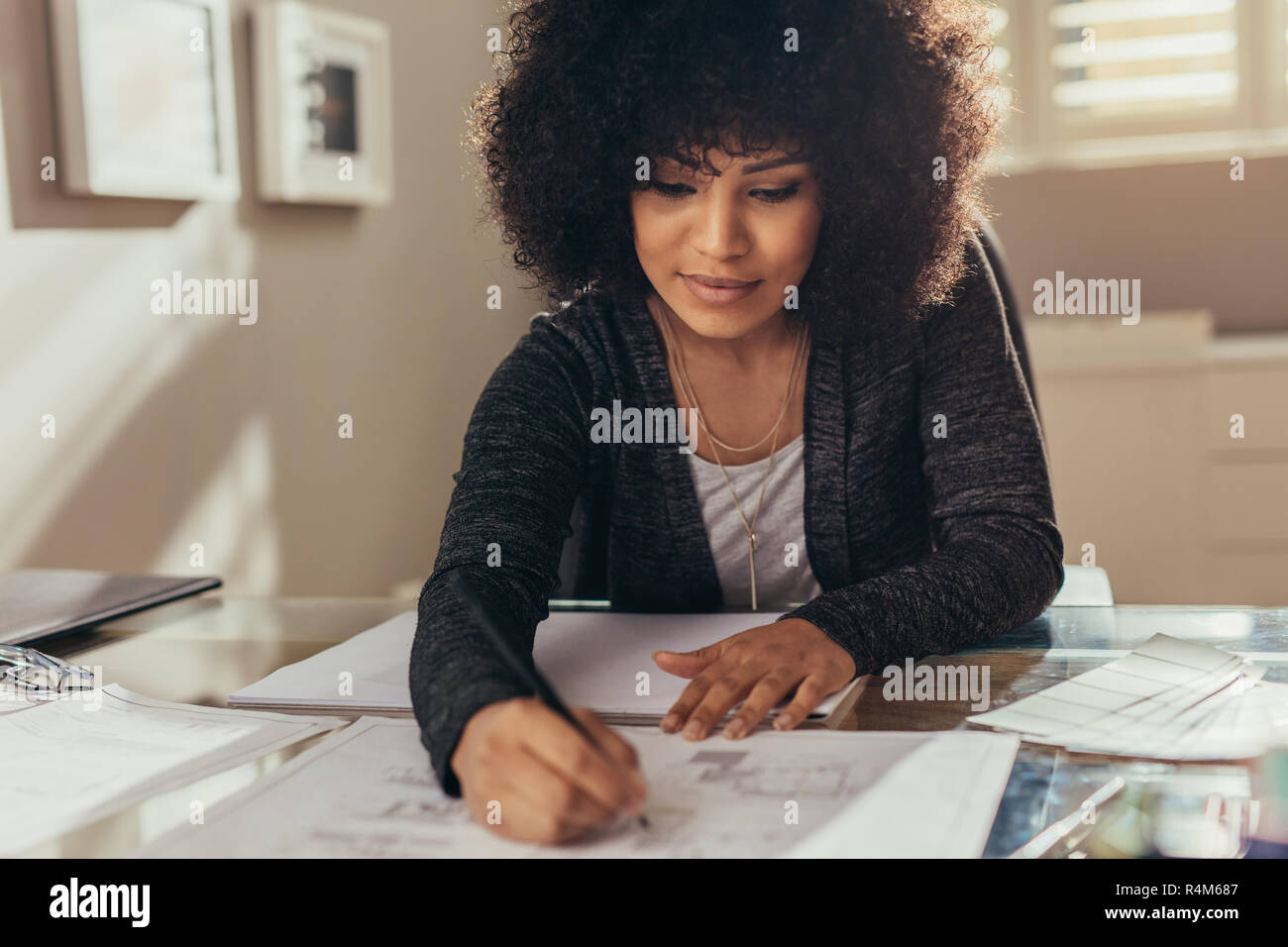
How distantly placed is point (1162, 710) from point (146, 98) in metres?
1.53

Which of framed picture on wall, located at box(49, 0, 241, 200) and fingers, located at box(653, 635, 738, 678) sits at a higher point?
framed picture on wall, located at box(49, 0, 241, 200)

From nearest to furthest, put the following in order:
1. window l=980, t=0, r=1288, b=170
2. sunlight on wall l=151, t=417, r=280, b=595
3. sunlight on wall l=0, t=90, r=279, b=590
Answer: sunlight on wall l=0, t=90, r=279, b=590 → sunlight on wall l=151, t=417, r=280, b=595 → window l=980, t=0, r=1288, b=170

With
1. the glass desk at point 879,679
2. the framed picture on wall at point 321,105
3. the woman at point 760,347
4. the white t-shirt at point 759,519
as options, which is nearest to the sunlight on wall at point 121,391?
the framed picture on wall at point 321,105

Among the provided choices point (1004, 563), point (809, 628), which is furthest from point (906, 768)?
point (1004, 563)

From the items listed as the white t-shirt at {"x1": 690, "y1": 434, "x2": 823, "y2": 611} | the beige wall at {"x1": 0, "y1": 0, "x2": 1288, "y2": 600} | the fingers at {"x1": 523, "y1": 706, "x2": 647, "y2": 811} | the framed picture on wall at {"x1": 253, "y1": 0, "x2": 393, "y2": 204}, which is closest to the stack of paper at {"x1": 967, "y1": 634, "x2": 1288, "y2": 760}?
Answer: the fingers at {"x1": 523, "y1": 706, "x2": 647, "y2": 811}

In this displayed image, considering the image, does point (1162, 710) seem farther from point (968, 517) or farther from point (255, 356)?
point (255, 356)

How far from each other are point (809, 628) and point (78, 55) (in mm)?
1239

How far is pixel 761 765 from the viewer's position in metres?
0.66

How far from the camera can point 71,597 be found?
1094 millimetres

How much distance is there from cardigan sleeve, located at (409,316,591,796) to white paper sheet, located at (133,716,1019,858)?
0.14 ft

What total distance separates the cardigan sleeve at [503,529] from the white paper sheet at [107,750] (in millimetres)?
103

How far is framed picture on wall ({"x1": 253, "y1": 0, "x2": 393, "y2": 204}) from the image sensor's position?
6.49 feet

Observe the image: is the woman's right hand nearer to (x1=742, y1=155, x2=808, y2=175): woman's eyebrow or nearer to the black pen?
the black pen

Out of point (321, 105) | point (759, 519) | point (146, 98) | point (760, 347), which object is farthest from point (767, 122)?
point (321, 105)
